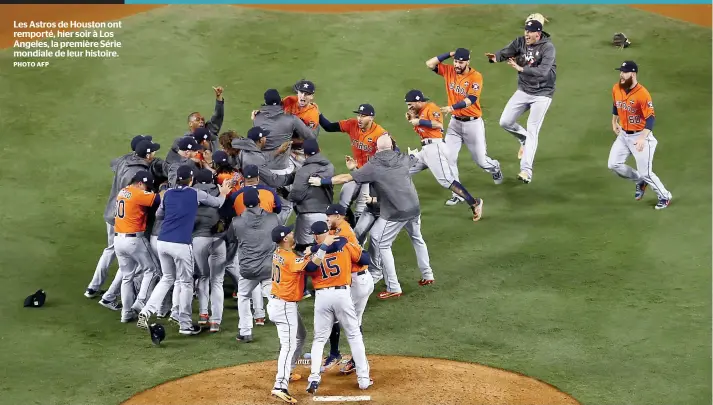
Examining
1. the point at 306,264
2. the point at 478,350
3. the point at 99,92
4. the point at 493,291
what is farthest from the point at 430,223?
the point at 99,92

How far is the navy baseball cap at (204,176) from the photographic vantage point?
14.1 metres

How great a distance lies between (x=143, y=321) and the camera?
559 inches

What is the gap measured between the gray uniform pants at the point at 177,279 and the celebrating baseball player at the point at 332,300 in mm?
2458

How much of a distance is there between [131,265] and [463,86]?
6249mm

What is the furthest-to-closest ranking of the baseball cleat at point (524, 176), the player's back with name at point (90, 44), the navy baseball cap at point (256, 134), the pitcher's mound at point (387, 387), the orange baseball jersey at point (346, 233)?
the player's back with name at point (90, 44), the baseball cleat at point (524, 176), the navy baseball cap at point (256, 134), the orange baseball jersey at point (346, 233), the pitcher's mound at point (387, 387)

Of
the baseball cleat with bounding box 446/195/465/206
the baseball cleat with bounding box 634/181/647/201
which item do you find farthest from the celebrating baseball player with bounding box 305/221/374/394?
the baseball cleat with bounding box 634/181/647/201

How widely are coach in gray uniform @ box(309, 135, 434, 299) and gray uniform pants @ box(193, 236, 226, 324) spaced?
1.55 meters

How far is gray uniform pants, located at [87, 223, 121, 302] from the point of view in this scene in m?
15.1

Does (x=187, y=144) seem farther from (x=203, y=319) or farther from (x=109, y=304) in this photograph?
(x=109, y=304)

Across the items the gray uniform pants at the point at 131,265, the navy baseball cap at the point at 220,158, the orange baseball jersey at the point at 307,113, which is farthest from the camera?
the orange baseball jersey at the point at 307,113

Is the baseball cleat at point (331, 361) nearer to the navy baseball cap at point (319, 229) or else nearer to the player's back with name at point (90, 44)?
the navy baseball cap at point (319, 229)

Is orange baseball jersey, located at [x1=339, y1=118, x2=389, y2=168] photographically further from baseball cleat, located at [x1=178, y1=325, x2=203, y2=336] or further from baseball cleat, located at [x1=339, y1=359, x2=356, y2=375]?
baseball cleat, located at [x1=339, y1=359, x2=356, y2=375]

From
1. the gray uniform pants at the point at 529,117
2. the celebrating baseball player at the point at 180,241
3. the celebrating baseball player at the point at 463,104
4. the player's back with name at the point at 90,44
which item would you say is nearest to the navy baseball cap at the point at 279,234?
the celebrating baseball player at the point at 180,241

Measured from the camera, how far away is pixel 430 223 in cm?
1792
